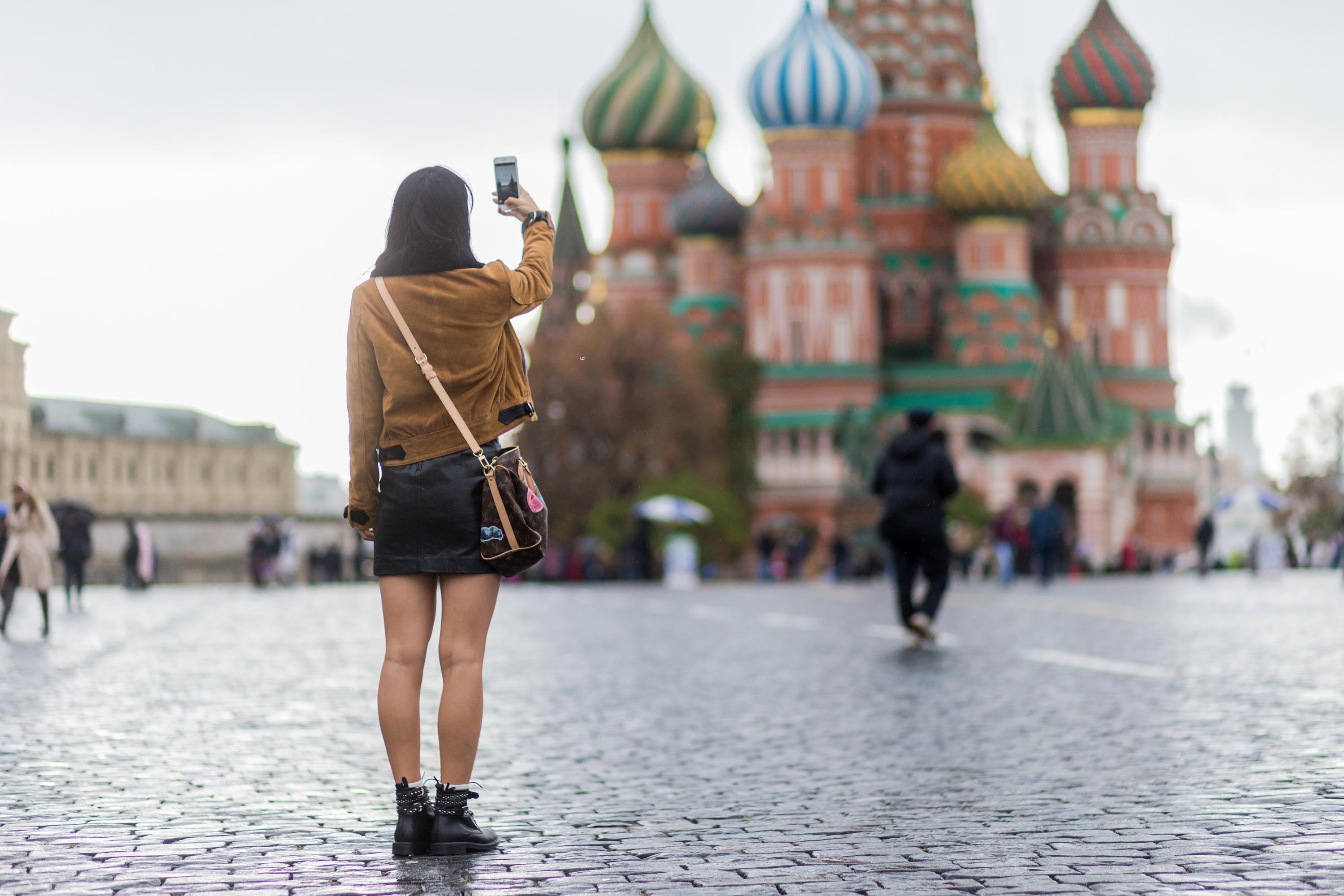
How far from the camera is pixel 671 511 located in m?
55.7

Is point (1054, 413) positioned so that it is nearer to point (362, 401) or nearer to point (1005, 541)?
point (1005, 541)

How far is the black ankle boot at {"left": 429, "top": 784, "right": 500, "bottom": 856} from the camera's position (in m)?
6.62

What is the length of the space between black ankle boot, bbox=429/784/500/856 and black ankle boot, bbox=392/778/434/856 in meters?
0.02

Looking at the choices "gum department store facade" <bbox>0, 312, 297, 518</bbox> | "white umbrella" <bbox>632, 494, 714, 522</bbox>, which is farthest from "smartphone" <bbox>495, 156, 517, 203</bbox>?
"white umbrella" <bbox>632, 494, 714, 522</bbox>

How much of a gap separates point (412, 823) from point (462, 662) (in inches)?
17.3

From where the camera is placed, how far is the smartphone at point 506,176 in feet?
22.6

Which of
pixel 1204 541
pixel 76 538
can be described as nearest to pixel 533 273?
pixel 76 538

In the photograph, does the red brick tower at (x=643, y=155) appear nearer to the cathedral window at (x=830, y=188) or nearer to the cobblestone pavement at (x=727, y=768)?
the cathedral window at (x=830, y=188)

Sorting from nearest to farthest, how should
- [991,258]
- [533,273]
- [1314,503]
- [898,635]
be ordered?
[533,273] < [898,635] < [991,258] < [1314,503]

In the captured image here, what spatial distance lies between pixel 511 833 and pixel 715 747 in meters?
2.75

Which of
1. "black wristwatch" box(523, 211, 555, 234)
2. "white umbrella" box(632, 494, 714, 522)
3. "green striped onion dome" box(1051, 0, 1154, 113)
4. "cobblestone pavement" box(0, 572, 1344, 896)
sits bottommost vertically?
"cobblestone pavement" box(0, 572, 1344, 896)

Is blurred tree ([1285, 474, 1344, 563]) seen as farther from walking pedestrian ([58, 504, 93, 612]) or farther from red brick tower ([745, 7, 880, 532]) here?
walking pedestrian ([58, 504, 93, 612])

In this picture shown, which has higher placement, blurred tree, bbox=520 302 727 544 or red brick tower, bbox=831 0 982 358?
red brick tower, bbox=831 0 982 358

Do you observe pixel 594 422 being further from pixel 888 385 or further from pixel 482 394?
pixel 482 394
